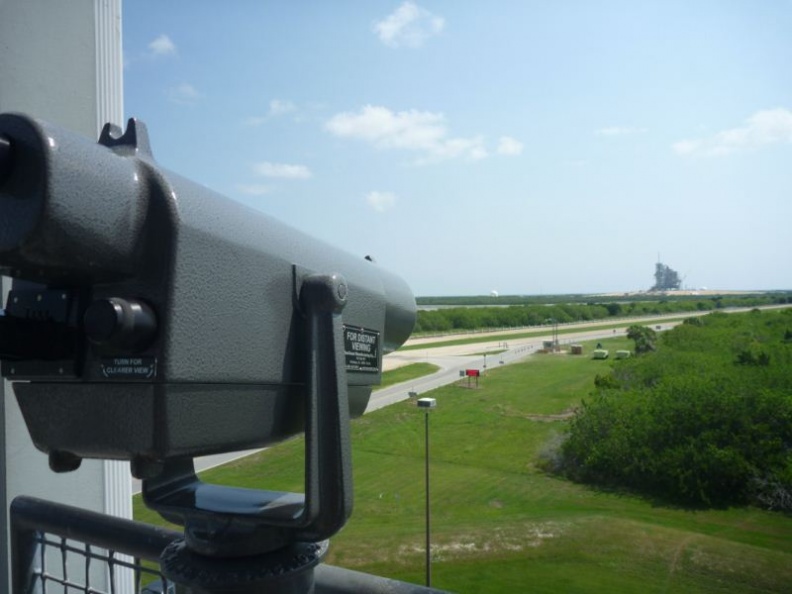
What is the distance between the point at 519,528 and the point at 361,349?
8.33 metres

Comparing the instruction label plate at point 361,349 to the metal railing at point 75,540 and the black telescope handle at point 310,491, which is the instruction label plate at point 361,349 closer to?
the black telescope handle at point 310,491

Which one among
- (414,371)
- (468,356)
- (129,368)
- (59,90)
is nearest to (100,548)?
(129,368)

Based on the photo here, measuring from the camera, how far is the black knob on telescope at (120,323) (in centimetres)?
74

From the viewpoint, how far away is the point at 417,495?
10352 millimetres

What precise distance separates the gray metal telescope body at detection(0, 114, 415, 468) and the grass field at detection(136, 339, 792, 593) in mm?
2602

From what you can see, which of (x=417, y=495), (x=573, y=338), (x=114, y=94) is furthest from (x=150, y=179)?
(x=573, y=338)

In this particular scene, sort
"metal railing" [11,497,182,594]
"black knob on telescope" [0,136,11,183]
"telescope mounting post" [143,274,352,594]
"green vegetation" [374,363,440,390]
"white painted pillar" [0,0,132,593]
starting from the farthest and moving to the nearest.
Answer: "green vegetation" [374,363,440,390]
"white painted pillar" [0,0,132,593]
"metal railing" [11,497,182,594]
"telescope mounting post" [143,274,352,594]
"black knob on telescope" [0,136,11,183]

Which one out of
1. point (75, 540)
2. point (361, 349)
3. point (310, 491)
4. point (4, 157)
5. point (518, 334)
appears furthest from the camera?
point (518, 334)

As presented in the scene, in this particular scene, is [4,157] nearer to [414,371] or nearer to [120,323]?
[120,323]

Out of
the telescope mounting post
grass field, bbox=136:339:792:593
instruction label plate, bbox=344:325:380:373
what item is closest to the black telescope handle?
the telescope mounting post

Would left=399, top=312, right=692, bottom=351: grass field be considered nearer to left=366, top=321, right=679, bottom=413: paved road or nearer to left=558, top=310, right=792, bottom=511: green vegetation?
left=366, top=321, right=679, bottom=413: paved road

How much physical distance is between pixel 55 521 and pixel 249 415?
908mm

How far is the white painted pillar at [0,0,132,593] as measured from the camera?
6.93 feet

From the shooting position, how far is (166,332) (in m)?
0.79
